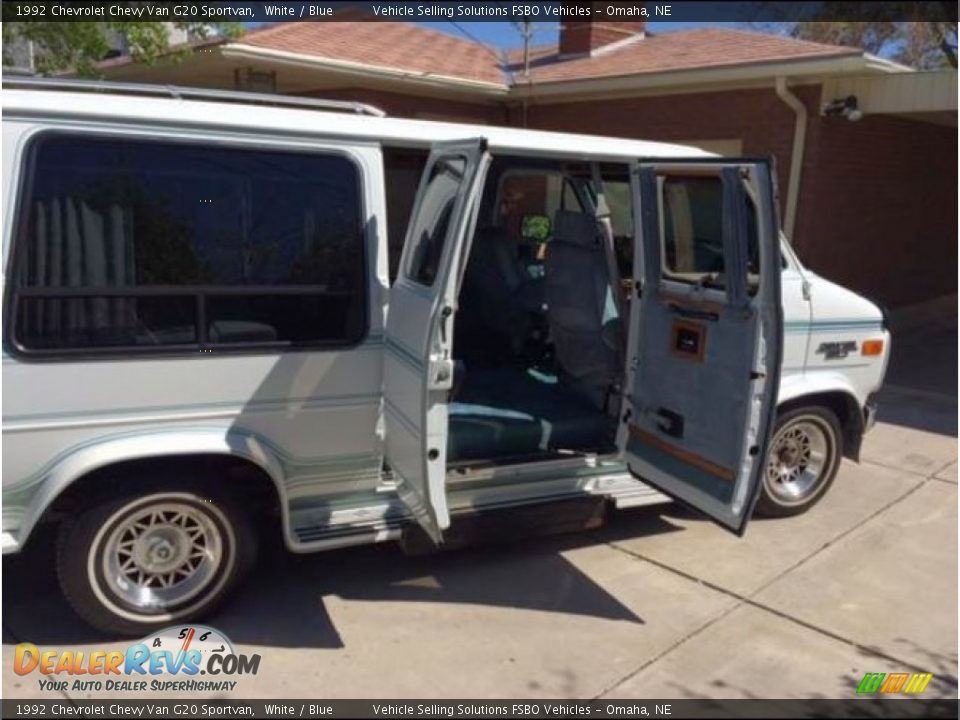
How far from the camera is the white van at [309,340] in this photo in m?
3.35

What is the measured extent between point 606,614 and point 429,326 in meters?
1.62

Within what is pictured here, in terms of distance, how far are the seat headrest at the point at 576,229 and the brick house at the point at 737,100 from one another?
5.33 m

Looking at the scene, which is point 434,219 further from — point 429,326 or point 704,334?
point 704,334

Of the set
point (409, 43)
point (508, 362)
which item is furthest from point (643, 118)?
point (508, 362)

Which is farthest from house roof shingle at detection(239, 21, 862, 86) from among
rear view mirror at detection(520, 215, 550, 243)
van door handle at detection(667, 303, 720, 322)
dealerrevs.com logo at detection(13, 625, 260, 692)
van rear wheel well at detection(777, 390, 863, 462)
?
dealerrevs.com logo at detection(13, 625, 260, 692)

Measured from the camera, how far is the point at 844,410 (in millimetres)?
5152

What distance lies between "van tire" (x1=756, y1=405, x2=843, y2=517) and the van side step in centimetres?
122

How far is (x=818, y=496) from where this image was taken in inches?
207

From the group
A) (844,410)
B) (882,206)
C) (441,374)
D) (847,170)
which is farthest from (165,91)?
(882,206)

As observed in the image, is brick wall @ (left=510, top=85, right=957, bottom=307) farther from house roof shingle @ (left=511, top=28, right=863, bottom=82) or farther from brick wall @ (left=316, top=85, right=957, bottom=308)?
house roof shingle @ (left=511, top=28, right=863, bottom=82)

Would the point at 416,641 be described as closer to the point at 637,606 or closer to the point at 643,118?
the point at 637,606

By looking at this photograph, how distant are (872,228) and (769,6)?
5.71 m

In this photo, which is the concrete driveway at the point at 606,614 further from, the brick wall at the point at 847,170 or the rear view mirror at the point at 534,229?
the brick wall at the point at 847,170

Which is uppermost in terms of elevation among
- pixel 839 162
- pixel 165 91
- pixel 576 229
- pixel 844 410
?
pixel 165 91
